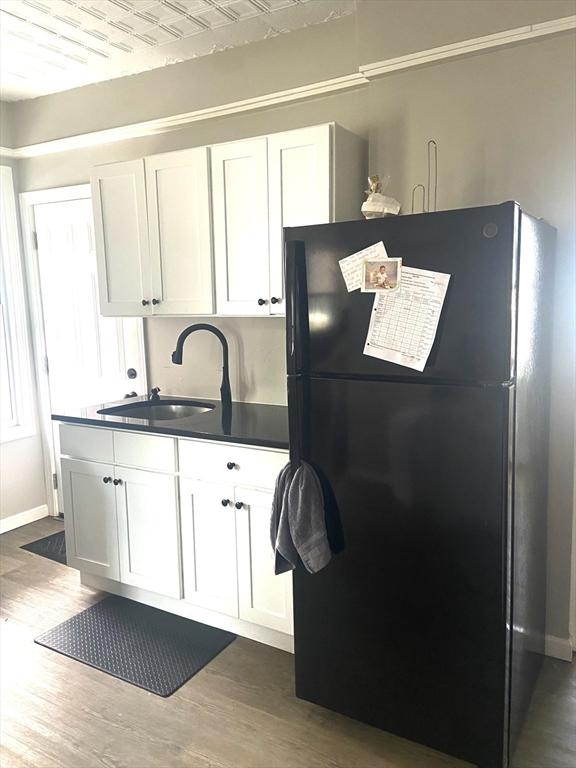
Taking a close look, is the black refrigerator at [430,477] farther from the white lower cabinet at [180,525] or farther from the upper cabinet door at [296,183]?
the upper cabinet door at [296,183]

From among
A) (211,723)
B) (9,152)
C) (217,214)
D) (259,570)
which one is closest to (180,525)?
(259,570)

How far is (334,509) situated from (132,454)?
1.17m

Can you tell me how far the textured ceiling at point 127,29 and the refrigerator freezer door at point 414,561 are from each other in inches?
68.4

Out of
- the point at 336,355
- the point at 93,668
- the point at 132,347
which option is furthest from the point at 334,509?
the point at 132,347

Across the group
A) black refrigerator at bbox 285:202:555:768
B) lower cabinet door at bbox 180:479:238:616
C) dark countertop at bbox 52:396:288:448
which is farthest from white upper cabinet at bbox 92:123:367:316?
lower cabinet door at bbox 180:479:238:616

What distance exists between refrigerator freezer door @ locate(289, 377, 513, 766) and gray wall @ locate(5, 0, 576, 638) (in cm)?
82

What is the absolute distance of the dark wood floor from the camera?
1982mm

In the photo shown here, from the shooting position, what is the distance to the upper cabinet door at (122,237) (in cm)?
296

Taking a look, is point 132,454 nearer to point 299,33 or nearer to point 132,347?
point 132,347

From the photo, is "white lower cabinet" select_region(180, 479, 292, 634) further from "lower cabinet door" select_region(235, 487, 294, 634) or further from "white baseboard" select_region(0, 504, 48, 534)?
"white baseboard" select_region(0, 504, 48, 534)

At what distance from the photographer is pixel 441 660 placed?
1878 millimetres

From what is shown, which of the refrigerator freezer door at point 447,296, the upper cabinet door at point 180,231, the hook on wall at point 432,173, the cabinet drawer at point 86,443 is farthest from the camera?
the cabinet drawer at point 86,443

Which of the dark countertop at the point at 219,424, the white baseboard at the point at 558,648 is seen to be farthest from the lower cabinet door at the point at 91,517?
the white baseboard at the point at 558,648

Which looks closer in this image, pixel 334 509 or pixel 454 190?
pixel 334 509
